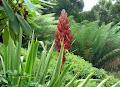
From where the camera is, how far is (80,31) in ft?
43.6

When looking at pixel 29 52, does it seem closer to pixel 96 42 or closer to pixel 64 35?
pixel 64 35

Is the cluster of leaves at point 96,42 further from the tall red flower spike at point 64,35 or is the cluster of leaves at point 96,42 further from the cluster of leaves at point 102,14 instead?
the tall red flower spike at point 64,35

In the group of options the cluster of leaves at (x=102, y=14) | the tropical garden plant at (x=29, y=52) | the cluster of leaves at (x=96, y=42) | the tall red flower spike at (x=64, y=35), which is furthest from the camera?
the cluster of leaves at (x=102, y=14)

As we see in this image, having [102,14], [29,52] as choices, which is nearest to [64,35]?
[29,52]

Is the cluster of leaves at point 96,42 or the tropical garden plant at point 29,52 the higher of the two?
the tropical garden plant at point 29,52

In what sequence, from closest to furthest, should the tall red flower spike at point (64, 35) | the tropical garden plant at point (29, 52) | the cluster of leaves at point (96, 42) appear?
the tropical garden plant at point (29, 52) < the tall red flower spike at point (64, 35) < the cluster of leaves at point (96, 42)

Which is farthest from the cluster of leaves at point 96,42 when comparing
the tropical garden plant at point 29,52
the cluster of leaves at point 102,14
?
the tropical garden plant at point 29,52

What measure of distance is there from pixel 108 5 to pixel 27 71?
45.1 feet

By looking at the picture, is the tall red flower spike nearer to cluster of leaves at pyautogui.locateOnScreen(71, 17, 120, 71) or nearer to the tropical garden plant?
the tropical garden plant

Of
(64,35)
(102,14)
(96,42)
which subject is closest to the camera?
(64,35)

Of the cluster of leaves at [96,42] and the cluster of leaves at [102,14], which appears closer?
the cluster of leaves at [96,42]

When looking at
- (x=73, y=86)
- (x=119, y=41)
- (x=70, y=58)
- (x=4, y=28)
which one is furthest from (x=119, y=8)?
(x=4, y=28)

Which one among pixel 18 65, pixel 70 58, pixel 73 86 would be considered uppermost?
pixel 18 65

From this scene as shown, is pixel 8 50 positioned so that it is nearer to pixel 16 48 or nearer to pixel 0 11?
pixel 16 48
